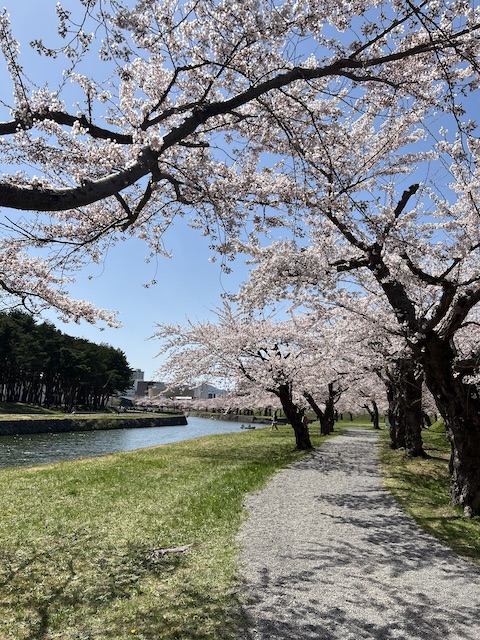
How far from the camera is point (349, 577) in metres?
5.18

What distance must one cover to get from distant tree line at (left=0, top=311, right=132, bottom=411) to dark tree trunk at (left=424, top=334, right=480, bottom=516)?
45.7 m

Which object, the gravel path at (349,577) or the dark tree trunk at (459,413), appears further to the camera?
the dark tree trunk at (459,413)

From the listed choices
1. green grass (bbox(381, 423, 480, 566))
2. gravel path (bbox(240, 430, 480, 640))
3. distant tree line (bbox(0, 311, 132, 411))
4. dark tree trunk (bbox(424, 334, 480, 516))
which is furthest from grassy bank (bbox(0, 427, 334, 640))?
distant tree line (bbox(0, 311, 132, 411))

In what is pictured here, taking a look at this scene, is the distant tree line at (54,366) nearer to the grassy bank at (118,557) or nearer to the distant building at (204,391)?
the distant building at (204,391)

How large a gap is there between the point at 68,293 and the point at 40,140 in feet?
21.5

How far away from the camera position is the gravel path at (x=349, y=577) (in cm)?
403

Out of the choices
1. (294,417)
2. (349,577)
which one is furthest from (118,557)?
(294,417)

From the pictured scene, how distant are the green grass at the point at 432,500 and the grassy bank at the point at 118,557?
133 inches

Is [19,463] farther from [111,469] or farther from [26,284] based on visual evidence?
[26,284]

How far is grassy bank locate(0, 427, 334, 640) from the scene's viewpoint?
4.07 m

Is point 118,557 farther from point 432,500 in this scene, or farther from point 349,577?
point 432,500

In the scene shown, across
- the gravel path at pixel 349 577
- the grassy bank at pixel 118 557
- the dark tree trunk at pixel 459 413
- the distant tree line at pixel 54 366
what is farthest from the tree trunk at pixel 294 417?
the distant tree line at pixel 54 366

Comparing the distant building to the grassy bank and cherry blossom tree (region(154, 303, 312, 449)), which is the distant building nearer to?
cherry blossom tree (region(154, 303, 312, 449))

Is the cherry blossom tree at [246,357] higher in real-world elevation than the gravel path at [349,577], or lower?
higher
